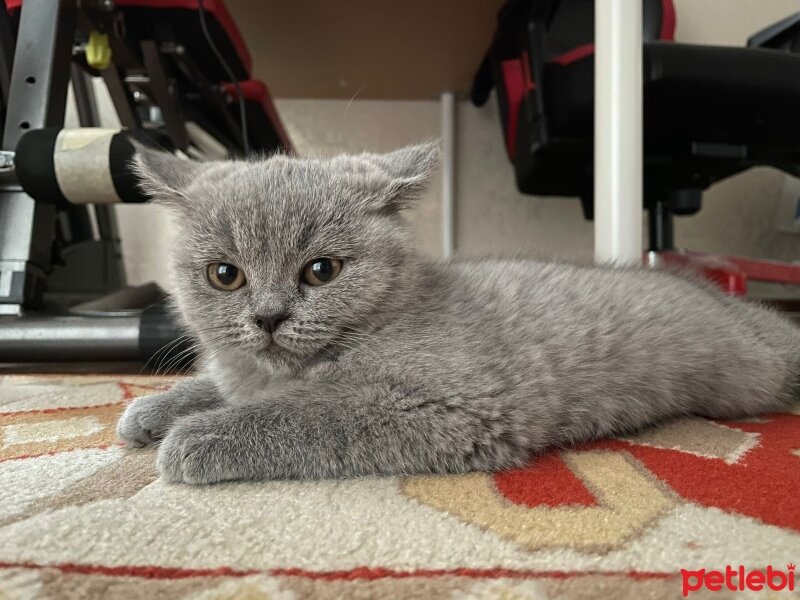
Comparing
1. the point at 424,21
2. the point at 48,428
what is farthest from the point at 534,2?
the point at 48,428

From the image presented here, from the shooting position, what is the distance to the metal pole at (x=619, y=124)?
1.22m

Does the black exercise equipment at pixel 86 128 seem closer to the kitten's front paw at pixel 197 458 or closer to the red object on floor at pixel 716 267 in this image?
the kitten's front paw at pixel 197 458

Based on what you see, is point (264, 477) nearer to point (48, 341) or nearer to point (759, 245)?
point (48, 341)

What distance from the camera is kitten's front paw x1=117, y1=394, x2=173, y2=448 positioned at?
0.80m

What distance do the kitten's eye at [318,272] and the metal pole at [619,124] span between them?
0.71 m

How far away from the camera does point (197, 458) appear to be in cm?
63

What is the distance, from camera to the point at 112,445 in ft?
2.66

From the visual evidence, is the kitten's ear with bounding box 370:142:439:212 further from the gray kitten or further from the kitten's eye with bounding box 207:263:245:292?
the kitten's eye with bounding box 207:263:245:292

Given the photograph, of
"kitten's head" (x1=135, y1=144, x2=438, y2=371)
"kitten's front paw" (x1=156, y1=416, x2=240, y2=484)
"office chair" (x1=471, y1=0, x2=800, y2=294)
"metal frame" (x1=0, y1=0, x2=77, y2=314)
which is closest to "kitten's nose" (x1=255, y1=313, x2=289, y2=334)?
"kitten's head" (x1=135, y1=144, x2=438, y2=371)

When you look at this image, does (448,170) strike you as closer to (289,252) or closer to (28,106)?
(28,106)

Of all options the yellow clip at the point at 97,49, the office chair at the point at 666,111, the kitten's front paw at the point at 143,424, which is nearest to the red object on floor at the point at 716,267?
the office chair at the point at 666,111

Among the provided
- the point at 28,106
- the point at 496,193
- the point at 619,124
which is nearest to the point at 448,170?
the point at 496,193

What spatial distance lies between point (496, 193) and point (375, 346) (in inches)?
90.1

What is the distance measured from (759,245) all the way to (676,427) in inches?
101
